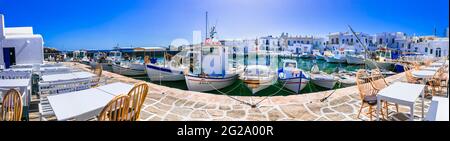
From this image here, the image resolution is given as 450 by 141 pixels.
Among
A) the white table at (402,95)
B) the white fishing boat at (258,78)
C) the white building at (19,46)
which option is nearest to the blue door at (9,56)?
the white building at (19,46)

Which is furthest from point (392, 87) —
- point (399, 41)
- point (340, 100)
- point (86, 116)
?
point (399, 41)

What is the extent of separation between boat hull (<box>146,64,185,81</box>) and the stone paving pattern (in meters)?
7.77

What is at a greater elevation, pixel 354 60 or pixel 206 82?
pixel 354 60

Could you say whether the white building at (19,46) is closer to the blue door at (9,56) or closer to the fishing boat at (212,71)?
the blue door at (9,56)

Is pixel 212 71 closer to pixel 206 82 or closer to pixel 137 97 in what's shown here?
pixel 206 82

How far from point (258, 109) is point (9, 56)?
7.75 meters

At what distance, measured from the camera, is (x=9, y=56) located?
6957mm

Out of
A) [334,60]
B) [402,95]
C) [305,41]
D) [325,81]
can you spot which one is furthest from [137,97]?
[305,41]

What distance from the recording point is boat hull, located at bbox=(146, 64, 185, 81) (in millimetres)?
12664

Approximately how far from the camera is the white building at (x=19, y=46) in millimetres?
6824

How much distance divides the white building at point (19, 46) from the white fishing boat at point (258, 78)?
23.5 ft

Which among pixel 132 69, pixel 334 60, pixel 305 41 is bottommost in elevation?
pixel 132 69

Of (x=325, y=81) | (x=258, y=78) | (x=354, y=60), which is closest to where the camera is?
(x=258, y=78)

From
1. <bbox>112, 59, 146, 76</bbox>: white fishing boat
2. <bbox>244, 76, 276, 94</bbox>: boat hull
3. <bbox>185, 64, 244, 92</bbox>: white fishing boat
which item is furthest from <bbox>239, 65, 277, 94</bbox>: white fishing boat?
<bbox>112, 59, 146, 76</bbox>: white fishing boat
